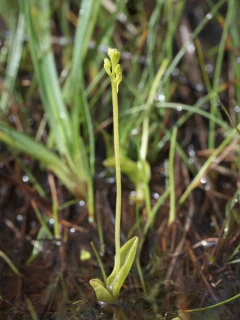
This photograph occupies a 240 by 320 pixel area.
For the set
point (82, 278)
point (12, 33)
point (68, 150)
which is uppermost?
point (12, 33)

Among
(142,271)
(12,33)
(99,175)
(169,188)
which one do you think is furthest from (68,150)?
(12,33)

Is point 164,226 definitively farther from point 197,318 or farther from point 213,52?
point 213,52

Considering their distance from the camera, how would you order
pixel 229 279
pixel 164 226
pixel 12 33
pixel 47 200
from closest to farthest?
pixel 229 279 < pixel 164 226 < pixel 47 200 < pixel 12 33

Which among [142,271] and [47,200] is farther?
[47,200]

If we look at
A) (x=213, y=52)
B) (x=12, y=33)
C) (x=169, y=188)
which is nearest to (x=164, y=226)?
(x=169, y=188)

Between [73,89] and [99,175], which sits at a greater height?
[73,89]

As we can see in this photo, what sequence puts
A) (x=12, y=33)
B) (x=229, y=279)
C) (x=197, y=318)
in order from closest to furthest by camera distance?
(x=197, y=318)
(x=229, y=279)
(x=12, y=33)

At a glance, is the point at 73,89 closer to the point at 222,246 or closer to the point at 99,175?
the point at 99,175

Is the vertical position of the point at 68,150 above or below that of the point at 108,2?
below

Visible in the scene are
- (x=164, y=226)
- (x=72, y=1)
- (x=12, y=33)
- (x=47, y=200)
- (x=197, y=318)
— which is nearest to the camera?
(x=197, y=318)
